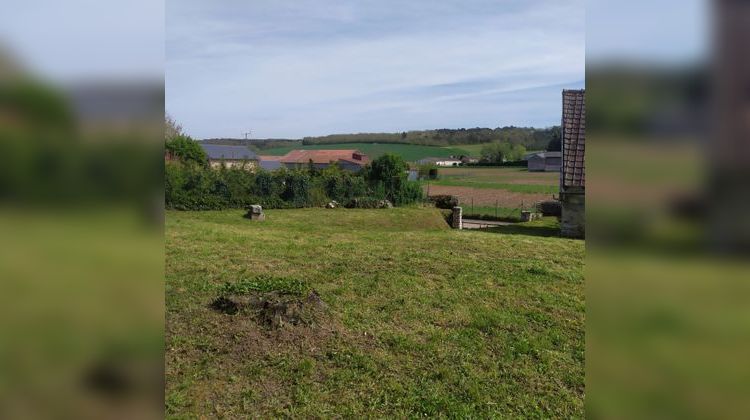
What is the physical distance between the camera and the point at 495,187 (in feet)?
117

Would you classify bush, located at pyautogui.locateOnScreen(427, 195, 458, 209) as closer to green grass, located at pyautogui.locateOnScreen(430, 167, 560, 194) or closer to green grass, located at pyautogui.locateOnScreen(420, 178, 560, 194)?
green grass, located at pyautogui.locateOnScreen(420, 178, 560, 194)

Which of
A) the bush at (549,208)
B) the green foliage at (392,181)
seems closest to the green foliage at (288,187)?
the green foliage at (392,181)

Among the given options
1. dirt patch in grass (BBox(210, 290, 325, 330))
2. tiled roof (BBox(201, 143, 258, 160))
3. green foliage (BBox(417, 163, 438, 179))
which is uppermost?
tiled roof (BBox(201, 143, 258, 160))

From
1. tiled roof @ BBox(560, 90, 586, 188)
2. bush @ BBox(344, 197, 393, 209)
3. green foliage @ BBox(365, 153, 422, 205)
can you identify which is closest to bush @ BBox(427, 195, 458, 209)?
green foliage @ BBox(365, 153, 422, 205)

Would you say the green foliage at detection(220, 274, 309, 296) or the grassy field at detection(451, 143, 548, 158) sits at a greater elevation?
the grassy field at detection(451, 143, 548, 158)

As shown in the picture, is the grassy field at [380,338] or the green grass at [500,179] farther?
the green grass at [500,179]

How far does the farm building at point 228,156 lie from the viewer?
2315 centimetres

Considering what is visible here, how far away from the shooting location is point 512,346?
A: 5410 millimetres

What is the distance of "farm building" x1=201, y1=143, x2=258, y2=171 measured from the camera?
23.2 metres

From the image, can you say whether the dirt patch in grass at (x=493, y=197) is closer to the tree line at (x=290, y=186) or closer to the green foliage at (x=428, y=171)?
the tree line at (x=290, y=186)
